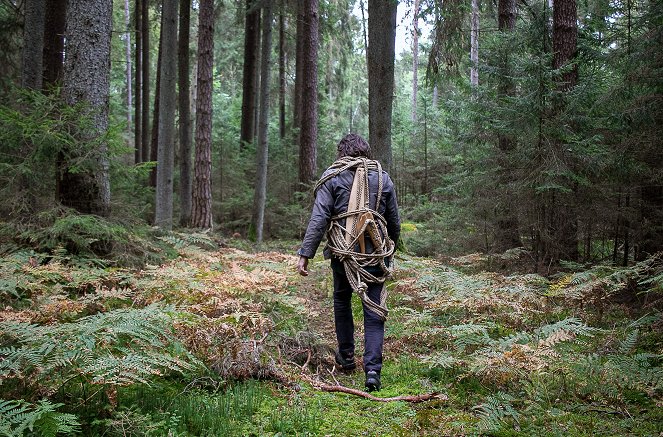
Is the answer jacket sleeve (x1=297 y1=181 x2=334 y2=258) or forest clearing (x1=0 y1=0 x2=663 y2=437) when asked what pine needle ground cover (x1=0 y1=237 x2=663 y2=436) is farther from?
jacket sleeve (x1=297 y1=181 x2=334 y2=258)

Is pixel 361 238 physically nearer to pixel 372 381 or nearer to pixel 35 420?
pixel 372 381

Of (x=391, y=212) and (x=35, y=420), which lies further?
(x=391, y=212)

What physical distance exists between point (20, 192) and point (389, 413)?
5.32m

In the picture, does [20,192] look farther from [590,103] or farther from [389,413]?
[590,103]

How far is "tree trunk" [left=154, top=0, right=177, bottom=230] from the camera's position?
11469 mm

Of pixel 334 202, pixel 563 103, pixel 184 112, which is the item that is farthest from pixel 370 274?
pixel 184 112

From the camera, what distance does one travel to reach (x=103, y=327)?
301 centimetres

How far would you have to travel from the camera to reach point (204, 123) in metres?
→ 13.0

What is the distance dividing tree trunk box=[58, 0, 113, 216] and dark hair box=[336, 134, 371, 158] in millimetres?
3257

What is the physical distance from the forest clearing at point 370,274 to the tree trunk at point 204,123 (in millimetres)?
A: 112

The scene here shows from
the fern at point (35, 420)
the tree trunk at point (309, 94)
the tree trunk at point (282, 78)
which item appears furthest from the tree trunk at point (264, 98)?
the fern at point (35, 420)

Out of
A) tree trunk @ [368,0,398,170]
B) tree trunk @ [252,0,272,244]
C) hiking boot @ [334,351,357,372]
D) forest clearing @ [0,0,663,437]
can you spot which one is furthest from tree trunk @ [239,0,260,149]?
hiking boot @ [334,351,357,372]

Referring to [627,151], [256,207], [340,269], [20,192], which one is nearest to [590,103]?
[627,151]

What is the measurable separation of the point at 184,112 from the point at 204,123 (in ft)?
5.05
